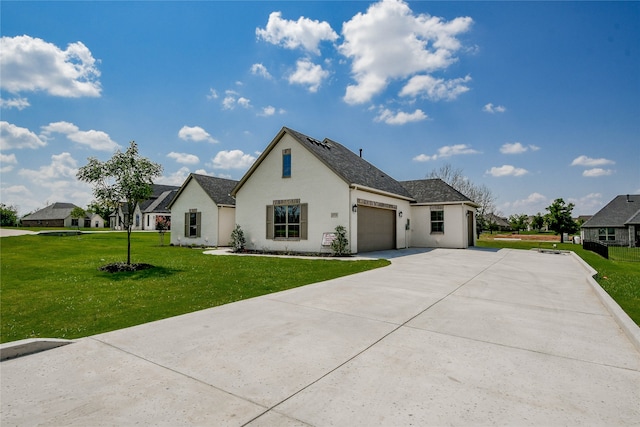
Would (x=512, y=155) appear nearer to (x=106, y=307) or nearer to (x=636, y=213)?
(x=636, y=213)

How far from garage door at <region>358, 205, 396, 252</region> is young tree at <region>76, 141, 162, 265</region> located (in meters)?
10.4

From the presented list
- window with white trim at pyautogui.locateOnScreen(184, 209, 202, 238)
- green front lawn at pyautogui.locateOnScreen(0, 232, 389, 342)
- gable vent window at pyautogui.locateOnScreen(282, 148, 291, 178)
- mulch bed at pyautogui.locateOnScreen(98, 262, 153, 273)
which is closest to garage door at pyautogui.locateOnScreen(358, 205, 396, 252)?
gable vent window at pyautogui.locateOnScreen(282, 148, 291, 178)

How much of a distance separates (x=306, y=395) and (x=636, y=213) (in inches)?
1837

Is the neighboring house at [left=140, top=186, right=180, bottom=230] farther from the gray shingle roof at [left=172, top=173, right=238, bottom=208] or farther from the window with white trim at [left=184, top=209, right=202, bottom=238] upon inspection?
the window with white trim at [left=184, top=209, right=202, bottom=238]

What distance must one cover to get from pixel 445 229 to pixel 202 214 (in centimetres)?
1750

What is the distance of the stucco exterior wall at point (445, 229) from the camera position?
67.6 feet

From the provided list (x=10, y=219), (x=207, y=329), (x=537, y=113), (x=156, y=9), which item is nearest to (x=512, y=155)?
(x=537, y=113)

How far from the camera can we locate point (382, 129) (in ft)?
69.4

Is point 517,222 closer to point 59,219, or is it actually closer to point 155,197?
point 155,197

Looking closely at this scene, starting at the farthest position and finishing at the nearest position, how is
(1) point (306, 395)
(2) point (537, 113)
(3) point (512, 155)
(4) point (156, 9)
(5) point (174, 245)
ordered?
(3) point (512, 155) → (5) point (174, 245) → (2) point (537, 113) → (4) point (156, 9) → (1) point (306, 395)

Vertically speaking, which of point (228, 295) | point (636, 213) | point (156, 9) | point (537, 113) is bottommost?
point (228, 295)

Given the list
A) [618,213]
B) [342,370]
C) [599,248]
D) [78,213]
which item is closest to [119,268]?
[342,370]

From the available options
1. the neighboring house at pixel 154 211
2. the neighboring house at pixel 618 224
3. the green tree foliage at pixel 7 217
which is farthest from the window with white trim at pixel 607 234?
the green tree foliage at pixel 7 217

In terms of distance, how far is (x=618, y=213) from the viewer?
117ft
